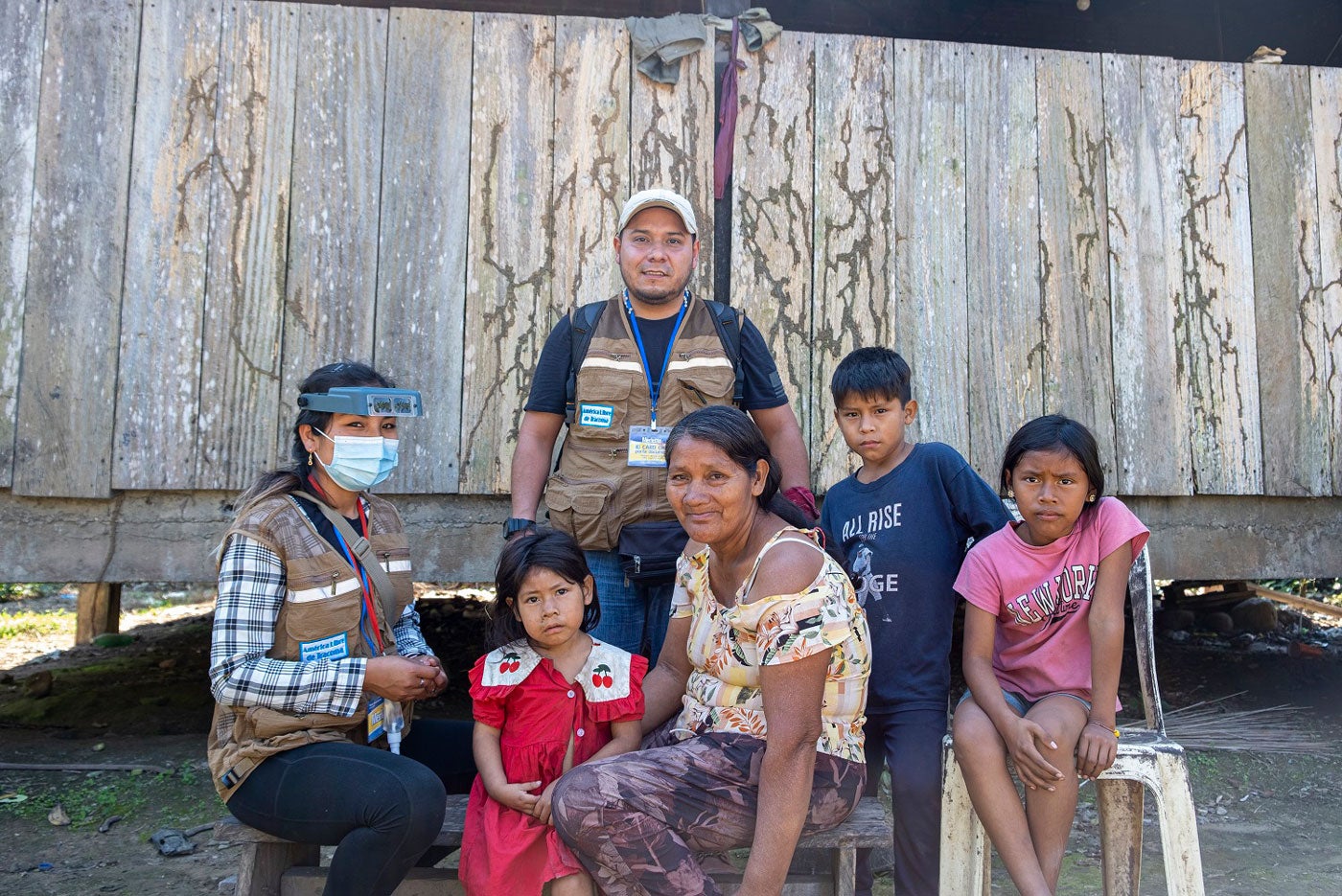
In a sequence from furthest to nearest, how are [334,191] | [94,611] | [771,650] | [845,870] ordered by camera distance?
[94,611]
[334,191]
[845,870]
[771,650]

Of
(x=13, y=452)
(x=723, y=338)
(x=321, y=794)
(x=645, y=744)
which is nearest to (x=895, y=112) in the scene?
(x=723, y=338)

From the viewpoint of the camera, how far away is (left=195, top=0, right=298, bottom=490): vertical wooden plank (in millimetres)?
3844

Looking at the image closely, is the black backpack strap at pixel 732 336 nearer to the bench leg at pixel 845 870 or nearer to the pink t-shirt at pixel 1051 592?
the pink t-shirt at pixel 1051 592

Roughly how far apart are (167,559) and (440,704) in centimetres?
162

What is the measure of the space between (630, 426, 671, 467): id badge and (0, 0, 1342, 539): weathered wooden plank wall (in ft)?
3.37

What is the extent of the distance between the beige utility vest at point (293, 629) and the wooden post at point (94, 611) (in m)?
4.71

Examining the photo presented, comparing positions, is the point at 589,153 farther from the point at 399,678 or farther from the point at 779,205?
the point at 399,678

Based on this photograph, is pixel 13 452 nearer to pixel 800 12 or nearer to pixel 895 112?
pixel 895 112

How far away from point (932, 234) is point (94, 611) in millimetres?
5817

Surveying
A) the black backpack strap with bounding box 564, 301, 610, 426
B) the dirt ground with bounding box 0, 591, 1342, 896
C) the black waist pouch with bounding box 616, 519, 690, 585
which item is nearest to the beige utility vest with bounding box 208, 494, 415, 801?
the black waist pouch with bounding box 616, 519, 690, 585

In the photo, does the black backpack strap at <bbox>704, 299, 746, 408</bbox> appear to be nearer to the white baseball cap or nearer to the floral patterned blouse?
the white baseball cap

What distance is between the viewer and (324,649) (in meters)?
2.49

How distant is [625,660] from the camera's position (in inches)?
101

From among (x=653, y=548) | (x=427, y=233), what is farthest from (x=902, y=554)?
(x=427, y=233)
